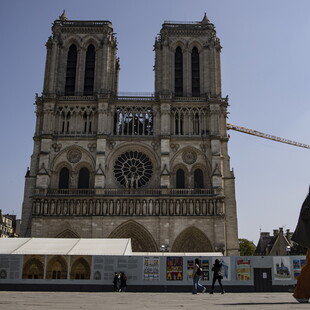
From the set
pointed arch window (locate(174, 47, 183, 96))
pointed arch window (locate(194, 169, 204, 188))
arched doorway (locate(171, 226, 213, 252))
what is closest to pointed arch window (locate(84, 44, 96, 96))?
pointed arch window (locate(174, 47, 183, 96))

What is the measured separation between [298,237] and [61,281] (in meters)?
16.3

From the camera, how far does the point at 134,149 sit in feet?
133

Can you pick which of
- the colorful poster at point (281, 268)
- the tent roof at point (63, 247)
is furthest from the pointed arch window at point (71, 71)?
the colorful poster at point (281, 268)

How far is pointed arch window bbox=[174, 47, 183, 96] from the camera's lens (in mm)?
43062

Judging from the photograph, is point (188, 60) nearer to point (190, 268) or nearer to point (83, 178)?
point (83, 178)

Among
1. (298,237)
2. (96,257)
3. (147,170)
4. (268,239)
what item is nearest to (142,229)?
(147,170)

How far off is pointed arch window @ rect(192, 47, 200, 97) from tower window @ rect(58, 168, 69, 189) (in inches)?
562

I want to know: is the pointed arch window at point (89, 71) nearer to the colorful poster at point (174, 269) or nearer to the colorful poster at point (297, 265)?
the colorful poster at point (174, 269)

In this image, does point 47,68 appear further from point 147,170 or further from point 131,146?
point 147,170

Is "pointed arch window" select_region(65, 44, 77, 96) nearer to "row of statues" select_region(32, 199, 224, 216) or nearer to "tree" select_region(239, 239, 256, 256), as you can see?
"row of statues" select_region(32, 199, 224, 216)

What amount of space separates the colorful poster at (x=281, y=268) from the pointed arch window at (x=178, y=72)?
962 inches

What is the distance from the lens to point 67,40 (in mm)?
43781

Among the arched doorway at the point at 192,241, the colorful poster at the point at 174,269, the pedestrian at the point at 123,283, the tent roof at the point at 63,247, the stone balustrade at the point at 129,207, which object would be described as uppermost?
the stone balustrade at the point at 129,207

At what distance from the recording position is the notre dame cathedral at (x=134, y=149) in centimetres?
3728
